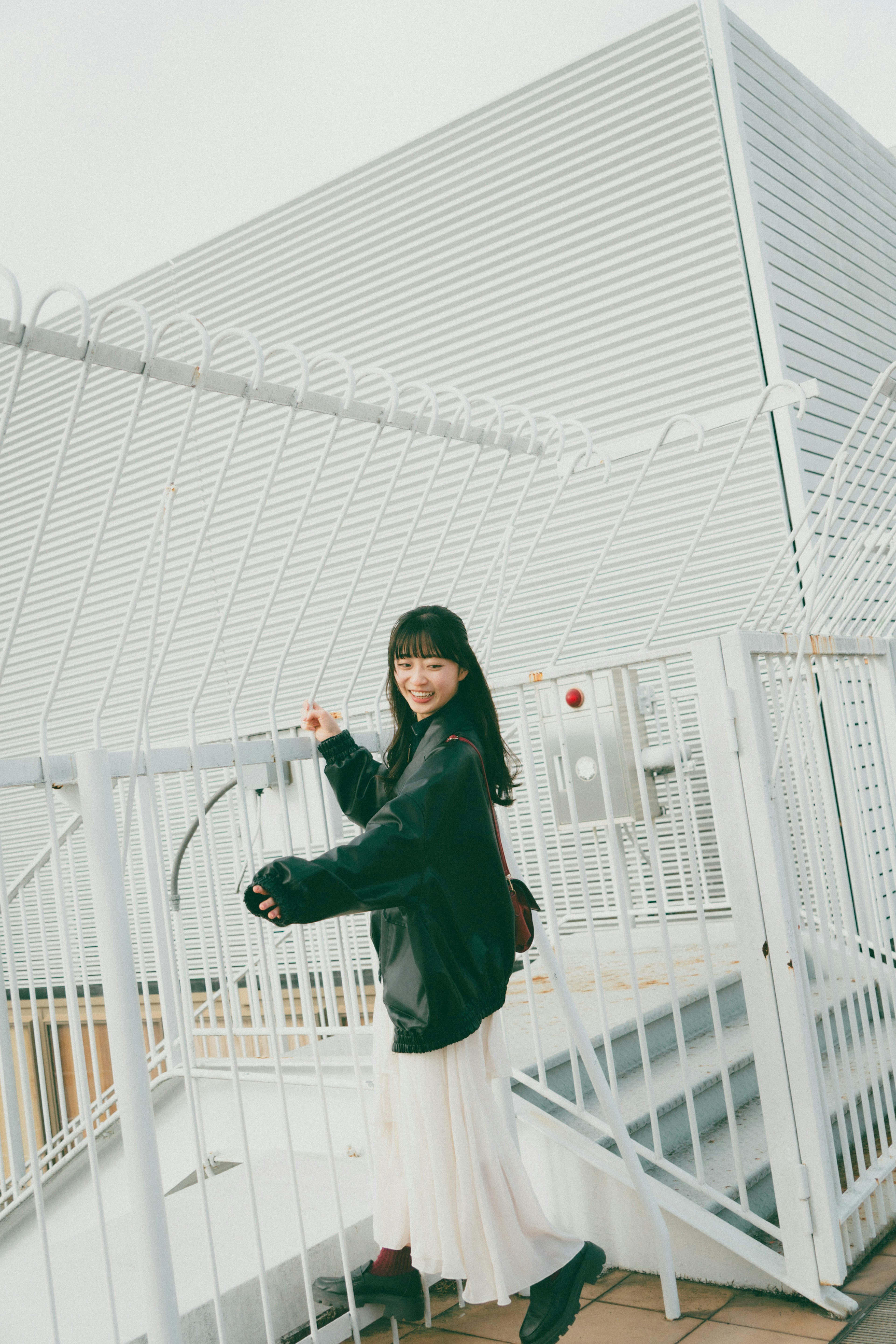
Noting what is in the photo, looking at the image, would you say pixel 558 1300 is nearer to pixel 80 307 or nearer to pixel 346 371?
pixel 346 371

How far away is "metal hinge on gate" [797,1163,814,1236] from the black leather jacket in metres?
0.99

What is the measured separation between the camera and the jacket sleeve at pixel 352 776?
91.5 inches

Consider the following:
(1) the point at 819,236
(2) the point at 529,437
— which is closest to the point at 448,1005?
(2) the point at 529,437

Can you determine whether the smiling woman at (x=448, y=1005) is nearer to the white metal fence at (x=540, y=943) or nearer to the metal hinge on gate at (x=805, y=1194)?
the white metal fence at (x=540, y=943)

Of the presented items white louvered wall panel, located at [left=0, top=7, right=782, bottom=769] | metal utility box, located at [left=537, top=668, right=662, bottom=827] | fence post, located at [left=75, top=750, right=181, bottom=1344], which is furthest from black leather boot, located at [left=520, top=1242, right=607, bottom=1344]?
white louvered wall panel, located at [left=0, top=7, right=782, bottom=769]

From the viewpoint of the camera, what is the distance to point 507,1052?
87.2 inches

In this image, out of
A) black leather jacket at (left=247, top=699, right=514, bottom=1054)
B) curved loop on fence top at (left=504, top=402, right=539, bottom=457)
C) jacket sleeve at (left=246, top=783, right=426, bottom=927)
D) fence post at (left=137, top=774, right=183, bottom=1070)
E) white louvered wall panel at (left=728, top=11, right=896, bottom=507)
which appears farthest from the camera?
white louvered wall panel at (left=728, top=11, right=896, bottom=507)

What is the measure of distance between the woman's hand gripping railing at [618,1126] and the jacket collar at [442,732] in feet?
1.78

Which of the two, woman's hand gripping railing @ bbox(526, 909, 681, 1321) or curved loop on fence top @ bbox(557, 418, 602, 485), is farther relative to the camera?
curved loop on fence top @ bbox(557, 418, 602, 485)

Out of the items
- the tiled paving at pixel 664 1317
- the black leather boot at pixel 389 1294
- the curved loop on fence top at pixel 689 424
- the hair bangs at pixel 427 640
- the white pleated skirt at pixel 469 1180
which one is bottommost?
the tiled paving at pixel 664 1317

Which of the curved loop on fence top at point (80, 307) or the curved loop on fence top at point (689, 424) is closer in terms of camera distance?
the curved loop on fence top at point (80, 307)

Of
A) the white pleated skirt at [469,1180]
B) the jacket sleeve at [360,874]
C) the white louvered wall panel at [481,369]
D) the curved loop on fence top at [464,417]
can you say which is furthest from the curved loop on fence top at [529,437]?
the white pleated skirt at [469,1180]

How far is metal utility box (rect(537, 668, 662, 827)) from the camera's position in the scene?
2912 mm

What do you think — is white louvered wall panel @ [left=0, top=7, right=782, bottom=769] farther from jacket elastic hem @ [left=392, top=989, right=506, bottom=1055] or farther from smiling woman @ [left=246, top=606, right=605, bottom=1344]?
jacket elastic hem @ [left=392, top=989, right=506, bottom=1055]
